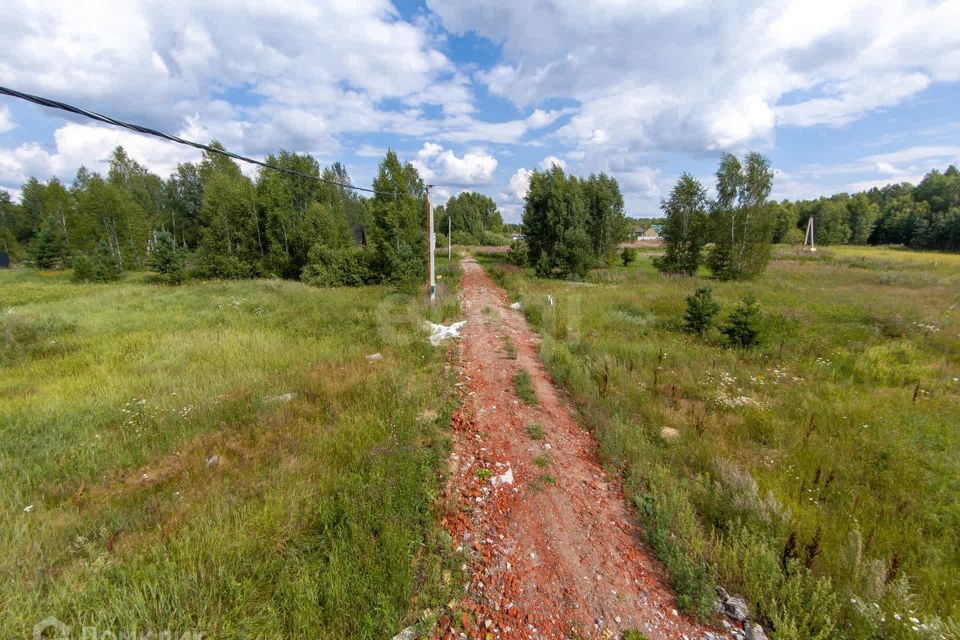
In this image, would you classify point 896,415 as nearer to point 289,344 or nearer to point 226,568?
point 226,568

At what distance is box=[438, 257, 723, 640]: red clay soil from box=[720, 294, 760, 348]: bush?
259 inches

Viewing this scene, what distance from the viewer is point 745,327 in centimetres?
980

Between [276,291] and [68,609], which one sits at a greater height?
[276,291]

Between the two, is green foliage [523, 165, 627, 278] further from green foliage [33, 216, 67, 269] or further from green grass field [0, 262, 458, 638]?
green foliage [33, 216, 67, 269]

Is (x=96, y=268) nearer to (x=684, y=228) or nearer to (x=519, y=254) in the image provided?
(x=519, y=254)

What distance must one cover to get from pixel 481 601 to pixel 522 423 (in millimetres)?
3095

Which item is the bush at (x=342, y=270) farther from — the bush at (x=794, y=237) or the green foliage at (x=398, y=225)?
the bush at (x=794, y=237)

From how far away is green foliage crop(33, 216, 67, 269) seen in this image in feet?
130

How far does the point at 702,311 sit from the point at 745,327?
1.45 metres

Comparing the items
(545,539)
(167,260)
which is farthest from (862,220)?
(167,260)

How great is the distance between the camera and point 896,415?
604 cm

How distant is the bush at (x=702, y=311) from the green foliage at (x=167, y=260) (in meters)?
34.1

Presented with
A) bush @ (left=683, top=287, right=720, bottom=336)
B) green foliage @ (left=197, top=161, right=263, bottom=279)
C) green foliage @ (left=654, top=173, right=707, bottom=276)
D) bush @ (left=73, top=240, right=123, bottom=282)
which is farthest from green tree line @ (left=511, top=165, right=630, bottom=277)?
bush @ (left=73, top=240, right=123, bottom=282)

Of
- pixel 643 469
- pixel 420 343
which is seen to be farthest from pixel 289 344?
pixel 643 469
